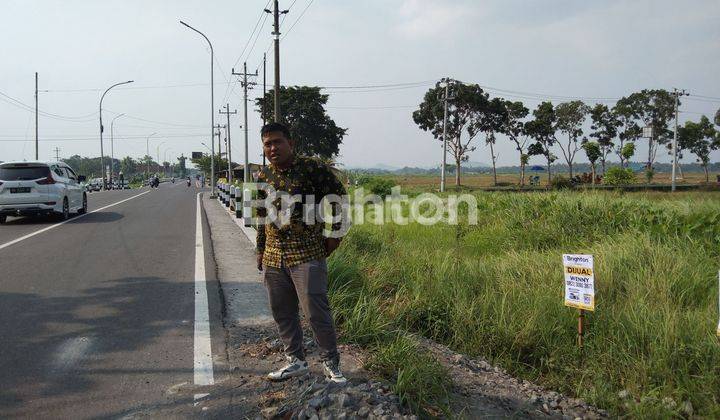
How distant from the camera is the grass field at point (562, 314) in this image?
3869mm

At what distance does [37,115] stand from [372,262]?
3683 centimetres

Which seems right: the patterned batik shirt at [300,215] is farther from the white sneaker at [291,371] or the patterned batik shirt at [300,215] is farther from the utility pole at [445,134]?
the utility pole at [445,134]

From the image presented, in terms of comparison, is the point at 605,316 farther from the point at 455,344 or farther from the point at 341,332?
the point at 341,332

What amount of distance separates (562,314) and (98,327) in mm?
4297

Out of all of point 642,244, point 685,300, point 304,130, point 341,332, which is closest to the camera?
point 341,332

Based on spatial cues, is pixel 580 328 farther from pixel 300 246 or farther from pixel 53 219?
pixel 53 219

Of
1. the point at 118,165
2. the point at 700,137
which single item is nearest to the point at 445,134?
A: the point at 700,137

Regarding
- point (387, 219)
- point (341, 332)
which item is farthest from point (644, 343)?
point (387, 219)

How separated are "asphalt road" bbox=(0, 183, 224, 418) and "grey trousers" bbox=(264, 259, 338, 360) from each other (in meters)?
0.70

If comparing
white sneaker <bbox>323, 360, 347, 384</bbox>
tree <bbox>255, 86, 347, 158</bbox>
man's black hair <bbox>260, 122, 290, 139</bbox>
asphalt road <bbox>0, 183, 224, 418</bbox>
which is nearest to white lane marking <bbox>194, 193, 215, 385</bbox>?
asphalt road <bbox>0, 183, 224, 418</bbox>

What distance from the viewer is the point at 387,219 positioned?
14109 mm

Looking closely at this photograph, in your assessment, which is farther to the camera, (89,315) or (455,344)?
(89,315)

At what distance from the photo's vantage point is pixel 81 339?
455cm

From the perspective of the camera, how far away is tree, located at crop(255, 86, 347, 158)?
48406mm
